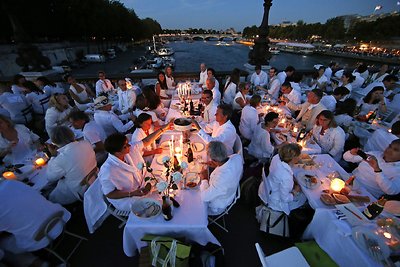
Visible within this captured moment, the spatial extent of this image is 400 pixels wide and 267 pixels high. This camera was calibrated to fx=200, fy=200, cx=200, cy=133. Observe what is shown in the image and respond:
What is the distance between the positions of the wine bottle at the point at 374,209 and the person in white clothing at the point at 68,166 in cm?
412

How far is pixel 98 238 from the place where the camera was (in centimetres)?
348

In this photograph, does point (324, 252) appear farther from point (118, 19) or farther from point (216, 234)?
point (118, 19)

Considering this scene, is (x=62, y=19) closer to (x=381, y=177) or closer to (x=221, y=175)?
(x=221, y=175)

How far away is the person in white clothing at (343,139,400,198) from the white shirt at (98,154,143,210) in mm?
3661

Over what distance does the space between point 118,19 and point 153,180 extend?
46.9 meters

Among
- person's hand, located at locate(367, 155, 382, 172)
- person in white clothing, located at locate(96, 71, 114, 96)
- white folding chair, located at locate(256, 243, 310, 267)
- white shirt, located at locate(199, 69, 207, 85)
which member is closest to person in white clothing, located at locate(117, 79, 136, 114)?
person in white clothing, located at locate(96, 71, 114, 96)

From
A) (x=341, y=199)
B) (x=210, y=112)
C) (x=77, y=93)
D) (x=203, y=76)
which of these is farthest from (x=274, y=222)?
(x=77, y=93)

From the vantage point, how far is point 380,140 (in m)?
4.10

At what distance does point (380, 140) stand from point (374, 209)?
2363mm

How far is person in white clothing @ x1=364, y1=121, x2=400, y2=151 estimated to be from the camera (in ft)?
12.9

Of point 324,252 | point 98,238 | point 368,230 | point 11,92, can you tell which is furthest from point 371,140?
point 11,92

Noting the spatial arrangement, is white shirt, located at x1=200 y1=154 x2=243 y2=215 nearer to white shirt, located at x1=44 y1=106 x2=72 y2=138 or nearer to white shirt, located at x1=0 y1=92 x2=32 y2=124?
white shirt, located at x1=44 y1=106 x2=72 y2=138

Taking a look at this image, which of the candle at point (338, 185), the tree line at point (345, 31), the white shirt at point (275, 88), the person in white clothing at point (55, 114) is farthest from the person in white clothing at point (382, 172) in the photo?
the tree line at point (345, 31)

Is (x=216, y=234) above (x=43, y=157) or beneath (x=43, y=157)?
beneath
